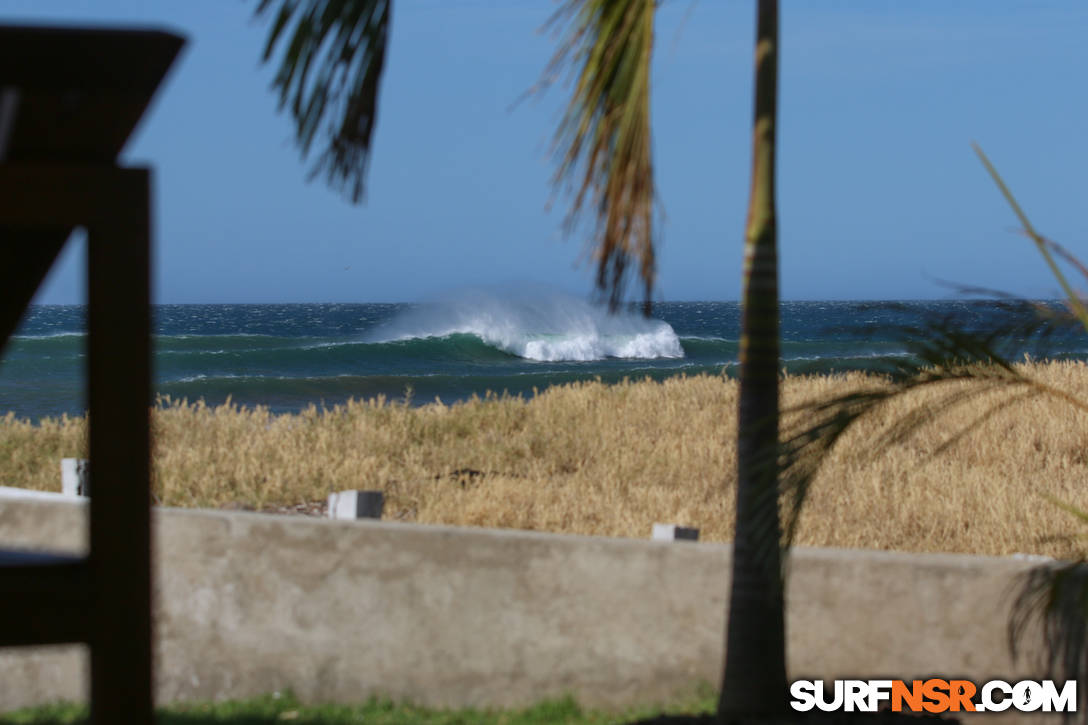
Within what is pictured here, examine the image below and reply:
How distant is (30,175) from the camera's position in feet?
7.04

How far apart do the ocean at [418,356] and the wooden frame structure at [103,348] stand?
595 inches

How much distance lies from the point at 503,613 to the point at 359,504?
5.19 feet

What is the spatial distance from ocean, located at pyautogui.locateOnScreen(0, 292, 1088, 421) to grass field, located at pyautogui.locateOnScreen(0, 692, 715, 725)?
12.7 m

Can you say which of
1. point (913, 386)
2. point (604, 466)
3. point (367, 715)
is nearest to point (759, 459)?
point (913, 386)

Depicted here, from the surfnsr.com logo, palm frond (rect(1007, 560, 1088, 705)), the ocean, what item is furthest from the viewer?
the ocean

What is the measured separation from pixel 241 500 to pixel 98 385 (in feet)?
19.7

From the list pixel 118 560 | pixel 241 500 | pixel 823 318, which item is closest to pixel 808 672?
pixel 118 560

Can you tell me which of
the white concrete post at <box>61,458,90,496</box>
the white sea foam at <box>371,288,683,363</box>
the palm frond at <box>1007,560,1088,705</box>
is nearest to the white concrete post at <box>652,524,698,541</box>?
the palm frond at <box>1007,560,1088,705</box>

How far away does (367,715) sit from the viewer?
177 inches

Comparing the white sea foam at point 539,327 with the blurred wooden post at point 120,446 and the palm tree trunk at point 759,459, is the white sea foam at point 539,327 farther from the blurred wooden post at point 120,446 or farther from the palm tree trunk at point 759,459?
the blurred wooden post at point 120,446

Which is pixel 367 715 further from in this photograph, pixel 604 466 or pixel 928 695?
pixel 604 466

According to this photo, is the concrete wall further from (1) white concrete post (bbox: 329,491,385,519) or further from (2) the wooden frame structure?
(2) the wooden frame structure

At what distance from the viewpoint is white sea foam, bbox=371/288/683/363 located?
135 feet

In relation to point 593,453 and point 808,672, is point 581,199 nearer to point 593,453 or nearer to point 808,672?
point 808,672
